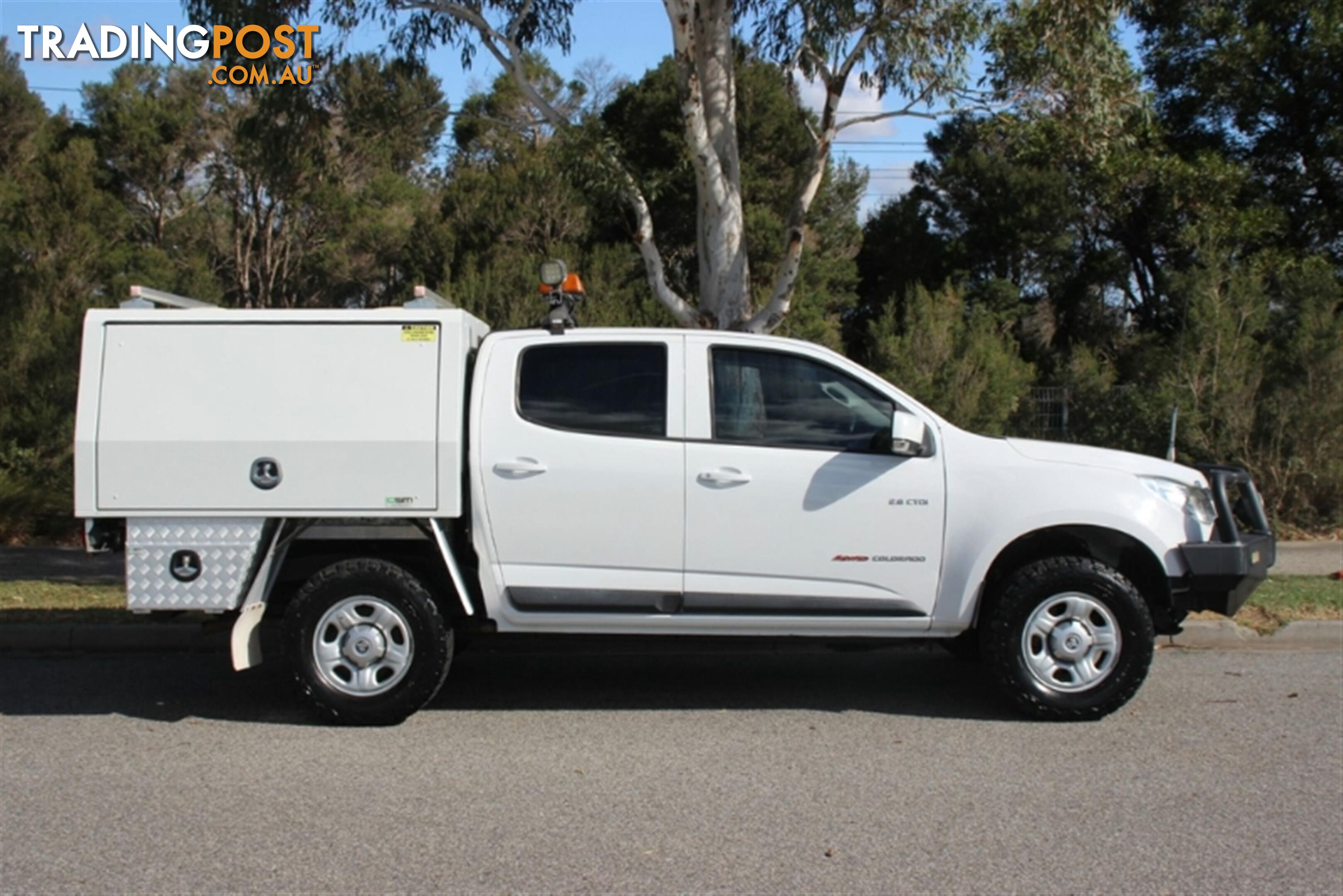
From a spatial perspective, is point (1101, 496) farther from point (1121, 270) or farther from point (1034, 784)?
point (1121, 270)

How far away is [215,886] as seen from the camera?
15.2 ft

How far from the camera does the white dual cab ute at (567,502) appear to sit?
21.9 feet

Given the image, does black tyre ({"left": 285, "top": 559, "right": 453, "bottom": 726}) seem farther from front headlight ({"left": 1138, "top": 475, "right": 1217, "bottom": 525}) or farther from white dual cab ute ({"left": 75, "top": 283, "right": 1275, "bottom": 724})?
front headlight ({"left": 1138, "top": 475, "right": 1217, "bottom": 525})

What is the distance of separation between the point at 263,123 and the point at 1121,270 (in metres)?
24.0

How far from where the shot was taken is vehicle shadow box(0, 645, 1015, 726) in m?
7.27

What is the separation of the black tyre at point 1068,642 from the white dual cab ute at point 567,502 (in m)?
0.01

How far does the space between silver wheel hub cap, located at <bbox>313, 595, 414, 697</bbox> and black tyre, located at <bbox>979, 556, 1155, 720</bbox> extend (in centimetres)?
306

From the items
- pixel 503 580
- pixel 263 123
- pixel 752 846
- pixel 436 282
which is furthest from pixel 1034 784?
pixel 436 282

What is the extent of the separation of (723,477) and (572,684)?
6.30 feet

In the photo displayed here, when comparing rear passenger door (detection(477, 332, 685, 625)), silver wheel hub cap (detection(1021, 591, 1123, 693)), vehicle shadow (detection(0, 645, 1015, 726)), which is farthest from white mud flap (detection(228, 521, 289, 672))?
silver wheel hub cap (detection(1021, 591, 1123, 693))

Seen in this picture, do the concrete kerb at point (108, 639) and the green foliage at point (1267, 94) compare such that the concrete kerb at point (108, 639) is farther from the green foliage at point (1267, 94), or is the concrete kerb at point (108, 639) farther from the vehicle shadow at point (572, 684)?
the green foliage at point (1267, 94)

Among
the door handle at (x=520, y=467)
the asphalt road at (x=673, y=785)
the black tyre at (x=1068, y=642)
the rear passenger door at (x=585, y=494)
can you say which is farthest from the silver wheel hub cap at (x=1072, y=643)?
the door handle at (x=520, y=467)

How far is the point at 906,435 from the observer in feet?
21.8

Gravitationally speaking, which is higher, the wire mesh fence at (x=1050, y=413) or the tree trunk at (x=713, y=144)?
the tree trunk at (x=713, y=144)
